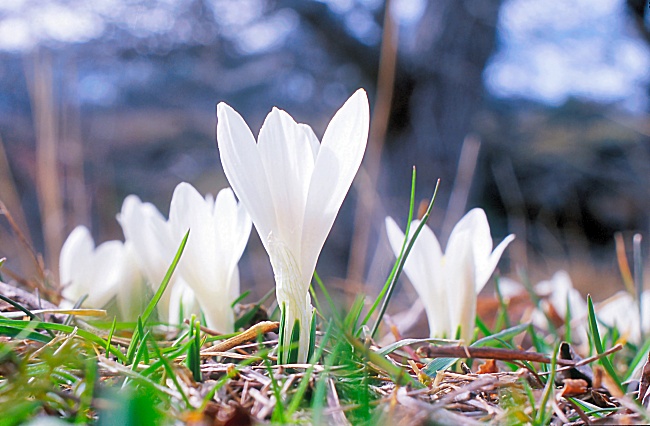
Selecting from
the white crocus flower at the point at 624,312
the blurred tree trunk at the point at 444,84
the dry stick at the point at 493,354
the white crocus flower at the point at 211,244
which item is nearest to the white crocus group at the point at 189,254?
the white crocus flower at the point at 211,244

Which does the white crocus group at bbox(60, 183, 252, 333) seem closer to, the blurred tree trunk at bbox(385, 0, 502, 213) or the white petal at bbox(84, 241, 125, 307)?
the white petal at bbox(84, 241, 125, 307)

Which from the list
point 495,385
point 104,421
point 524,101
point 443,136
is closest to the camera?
point 104,421

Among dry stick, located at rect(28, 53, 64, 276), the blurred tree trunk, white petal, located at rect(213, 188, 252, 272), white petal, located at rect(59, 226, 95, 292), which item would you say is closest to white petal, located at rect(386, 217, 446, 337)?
white petal, located at rect(213, 188, 252, 272)

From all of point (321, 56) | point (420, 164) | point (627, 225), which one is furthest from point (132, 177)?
point (627, 225)

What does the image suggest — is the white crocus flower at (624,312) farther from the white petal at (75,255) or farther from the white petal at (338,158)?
the white petal at (75,255)

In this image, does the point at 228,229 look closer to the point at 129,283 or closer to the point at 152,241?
the point at 152,241

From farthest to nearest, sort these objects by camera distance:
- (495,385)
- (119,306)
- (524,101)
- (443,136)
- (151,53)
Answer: (524,101)
(151,53)
(443,136)
(119,306)
(495,385)

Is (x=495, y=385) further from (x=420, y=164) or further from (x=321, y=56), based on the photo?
(x=321, y=56)
